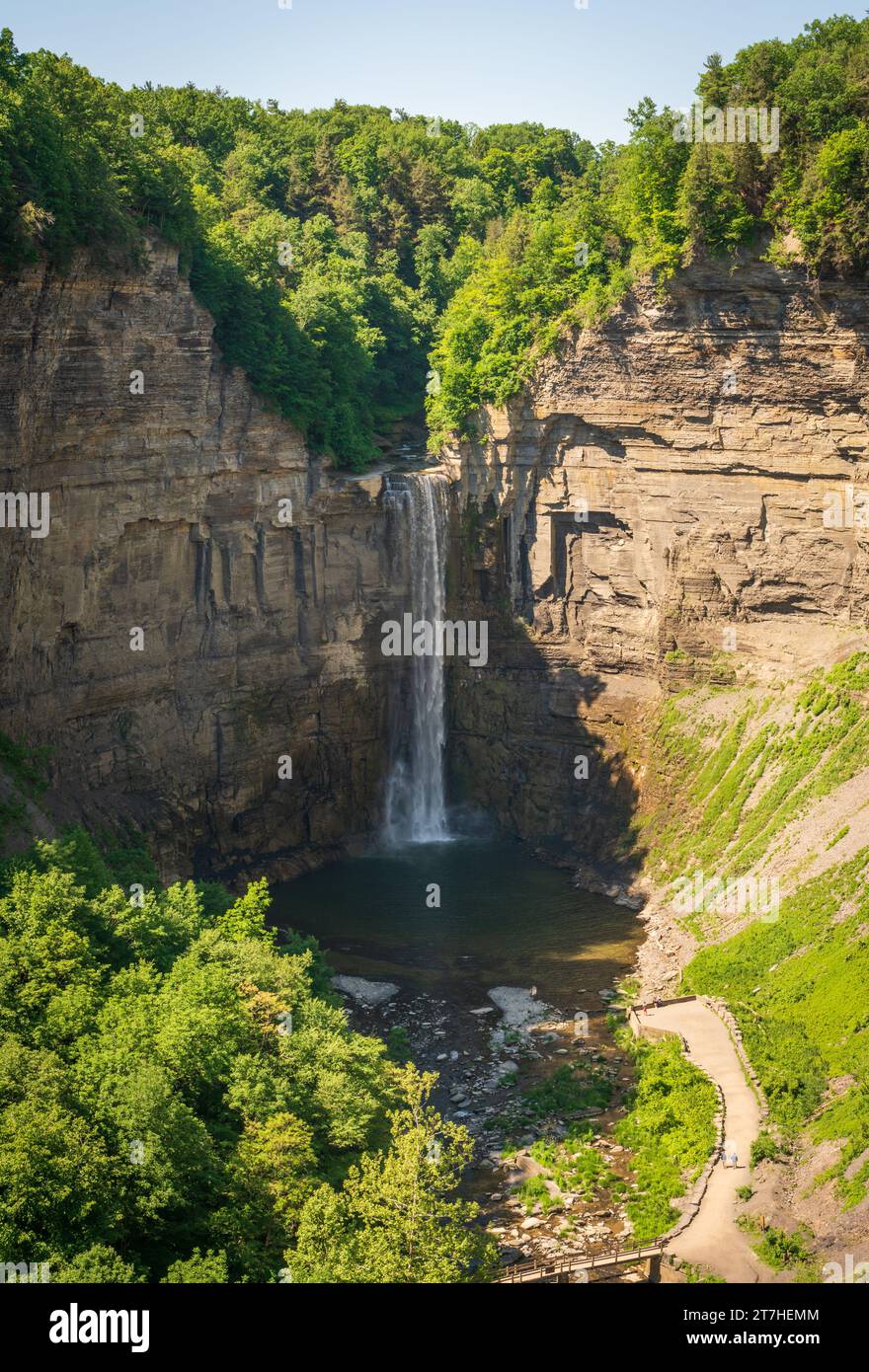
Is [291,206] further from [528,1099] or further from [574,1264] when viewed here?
[574,1264]

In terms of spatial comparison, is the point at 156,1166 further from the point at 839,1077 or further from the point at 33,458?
the point at 33,458

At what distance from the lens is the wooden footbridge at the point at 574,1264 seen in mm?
36406

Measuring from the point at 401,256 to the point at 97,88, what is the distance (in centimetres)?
3020

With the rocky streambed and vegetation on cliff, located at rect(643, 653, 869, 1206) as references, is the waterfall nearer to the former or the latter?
vegetation on cliff, located at rect(643, 653, 869, 1206)

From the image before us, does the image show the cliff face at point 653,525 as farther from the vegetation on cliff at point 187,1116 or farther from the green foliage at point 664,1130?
the vegetation on cliff at point 187,1116

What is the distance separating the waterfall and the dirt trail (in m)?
19.9

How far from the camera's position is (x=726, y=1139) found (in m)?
41.7

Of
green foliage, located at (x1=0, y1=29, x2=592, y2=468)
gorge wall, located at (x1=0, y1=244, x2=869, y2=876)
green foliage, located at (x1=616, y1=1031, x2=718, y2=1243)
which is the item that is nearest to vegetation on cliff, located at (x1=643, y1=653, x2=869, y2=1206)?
green foliage, located at (x1=616, y1=1031, x2=718, y2=1243)

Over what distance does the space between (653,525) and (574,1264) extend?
32196 mm

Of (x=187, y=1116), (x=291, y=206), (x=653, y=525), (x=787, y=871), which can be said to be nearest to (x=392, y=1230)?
(x=187, y=1116)

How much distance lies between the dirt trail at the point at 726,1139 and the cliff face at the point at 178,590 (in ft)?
62.7
